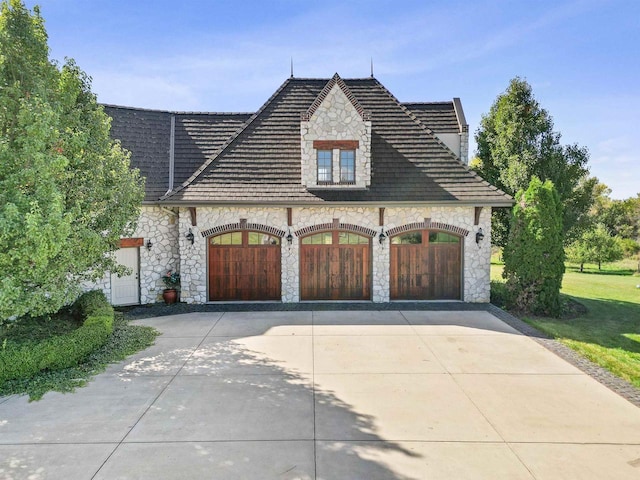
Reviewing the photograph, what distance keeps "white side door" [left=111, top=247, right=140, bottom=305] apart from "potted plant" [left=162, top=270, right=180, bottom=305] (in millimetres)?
925

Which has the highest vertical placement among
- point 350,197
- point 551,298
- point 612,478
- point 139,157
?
point 139,157

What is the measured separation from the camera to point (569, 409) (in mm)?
6070

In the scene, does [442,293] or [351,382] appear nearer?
[351,382]

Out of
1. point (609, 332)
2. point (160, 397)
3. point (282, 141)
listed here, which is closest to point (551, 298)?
point (609, 332)

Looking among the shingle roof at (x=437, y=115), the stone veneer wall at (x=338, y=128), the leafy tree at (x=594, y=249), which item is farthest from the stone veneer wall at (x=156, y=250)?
the leafy tree at (x=594, y=249)

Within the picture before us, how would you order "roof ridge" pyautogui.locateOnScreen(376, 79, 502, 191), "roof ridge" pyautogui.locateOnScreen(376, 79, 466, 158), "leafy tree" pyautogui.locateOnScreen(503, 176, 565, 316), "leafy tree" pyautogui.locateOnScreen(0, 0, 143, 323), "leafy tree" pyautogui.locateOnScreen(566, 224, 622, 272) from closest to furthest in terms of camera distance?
1. "leafy tree" pyautogui.locateOnScreen(0, 0, 143, 323)
2. "leafy tree" pyautogui.locateOnScreen(503, 176, 565, 316)
3. "roof ridge" pyautogui.locateOnScreen(376, 79, 502, 191)
4. "roof ridge" pyautogui.locateOnScreen(376, 79, 466, 158)
5. "leafy tree" pyautogui.locateOnScreen(566, 224, 622, 272)

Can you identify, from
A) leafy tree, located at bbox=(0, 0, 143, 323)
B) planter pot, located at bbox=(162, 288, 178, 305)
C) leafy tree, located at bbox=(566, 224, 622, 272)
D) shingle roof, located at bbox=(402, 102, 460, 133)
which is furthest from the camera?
leafy tree, located at bbox=(566, 224, 622, 272)

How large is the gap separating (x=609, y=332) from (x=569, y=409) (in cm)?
700

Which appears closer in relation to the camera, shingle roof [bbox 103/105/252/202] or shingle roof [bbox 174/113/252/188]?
shingle roof [bbox 103/105/252/202]

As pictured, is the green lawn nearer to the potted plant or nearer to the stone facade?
the stone facade

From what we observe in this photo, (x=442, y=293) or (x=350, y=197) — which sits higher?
(x=350, y=197)

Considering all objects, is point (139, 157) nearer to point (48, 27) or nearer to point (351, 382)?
point (48, 27)

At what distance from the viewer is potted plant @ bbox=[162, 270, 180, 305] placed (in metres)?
13.4

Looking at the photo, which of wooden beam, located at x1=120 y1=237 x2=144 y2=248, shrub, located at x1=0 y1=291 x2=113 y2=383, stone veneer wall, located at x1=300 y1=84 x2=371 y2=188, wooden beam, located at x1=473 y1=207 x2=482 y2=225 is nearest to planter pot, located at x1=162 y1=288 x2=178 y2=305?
wooden beam, located at x1=120 y1=237 x2=144 y2=248
